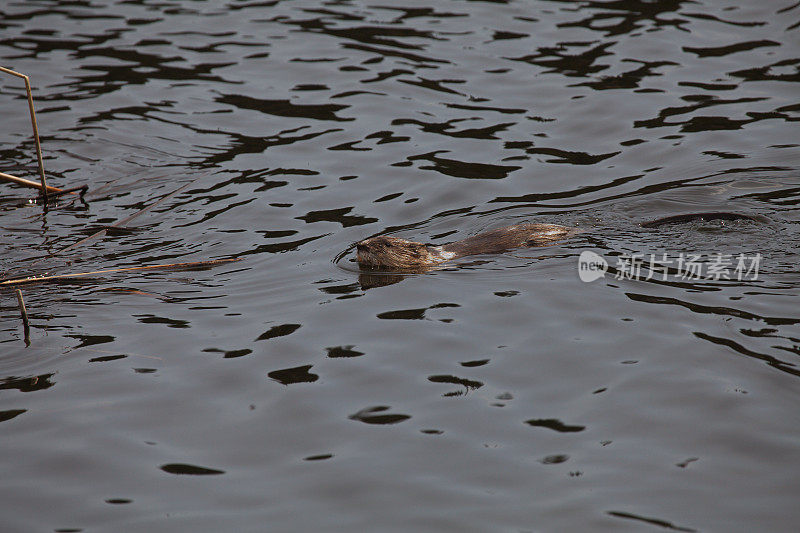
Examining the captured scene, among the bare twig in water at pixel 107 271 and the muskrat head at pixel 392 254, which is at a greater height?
the muskrat head at pixel 392 254

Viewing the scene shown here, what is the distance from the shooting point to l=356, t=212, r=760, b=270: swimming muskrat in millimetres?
7238

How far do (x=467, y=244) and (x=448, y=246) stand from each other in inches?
6.5

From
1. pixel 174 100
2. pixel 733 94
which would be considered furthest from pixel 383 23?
pixel 733 94

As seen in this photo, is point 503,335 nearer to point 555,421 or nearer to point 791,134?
point 555,421

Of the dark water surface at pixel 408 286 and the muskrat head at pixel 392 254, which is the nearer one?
the dark water surface at pixel 408 286

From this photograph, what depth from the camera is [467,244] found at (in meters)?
7.61

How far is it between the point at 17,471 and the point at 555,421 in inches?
112

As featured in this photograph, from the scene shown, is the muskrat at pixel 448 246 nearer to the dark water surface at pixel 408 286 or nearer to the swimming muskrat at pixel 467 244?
the swimming muskrat at pixel 467 244

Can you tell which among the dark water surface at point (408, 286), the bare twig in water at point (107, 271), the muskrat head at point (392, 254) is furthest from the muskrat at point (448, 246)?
the bare twig in water at point (107, 271)

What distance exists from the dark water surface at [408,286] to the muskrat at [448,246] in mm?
136

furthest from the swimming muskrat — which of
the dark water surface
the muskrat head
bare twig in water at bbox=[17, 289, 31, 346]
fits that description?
bare twig in water at bbox=[17, 289, 31, 346]

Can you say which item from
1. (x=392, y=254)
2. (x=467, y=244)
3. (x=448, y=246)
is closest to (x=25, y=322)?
(x=392, y=254)

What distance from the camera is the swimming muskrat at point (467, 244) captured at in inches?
285

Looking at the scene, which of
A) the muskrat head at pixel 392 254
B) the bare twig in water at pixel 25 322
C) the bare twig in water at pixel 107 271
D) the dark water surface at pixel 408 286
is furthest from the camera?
the muskrat head at pixel 392 254
